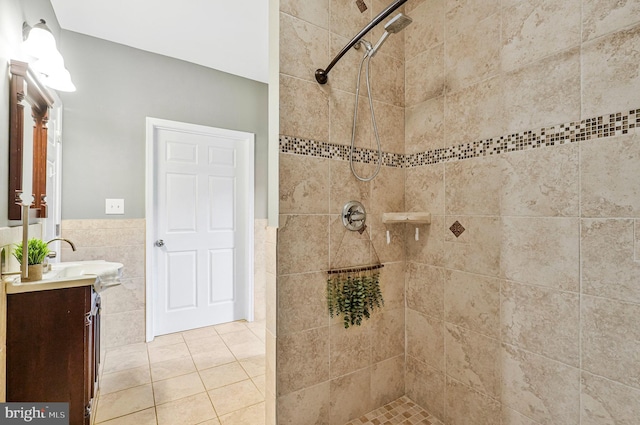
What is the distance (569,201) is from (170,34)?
303 centimetres

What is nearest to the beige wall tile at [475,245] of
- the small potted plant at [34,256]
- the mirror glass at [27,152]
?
the small potted plant at [34,256]

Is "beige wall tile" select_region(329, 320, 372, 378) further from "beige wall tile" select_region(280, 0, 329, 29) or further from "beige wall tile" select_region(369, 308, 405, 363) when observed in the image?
"beige wall tile" select_region(280, 0, 329, 29)

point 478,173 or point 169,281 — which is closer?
point 478,173

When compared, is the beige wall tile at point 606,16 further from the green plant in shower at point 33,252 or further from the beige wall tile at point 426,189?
the green plant in shower at point 33,252

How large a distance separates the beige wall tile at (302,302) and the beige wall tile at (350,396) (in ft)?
1.14

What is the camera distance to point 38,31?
1.58m

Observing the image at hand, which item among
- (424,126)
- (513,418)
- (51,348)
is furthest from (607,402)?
(51,348)

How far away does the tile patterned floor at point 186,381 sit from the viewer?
1.71m

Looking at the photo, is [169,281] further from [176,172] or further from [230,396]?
[230,396]

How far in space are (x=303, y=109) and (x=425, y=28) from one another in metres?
0.89

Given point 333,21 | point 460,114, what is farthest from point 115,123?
point 460,114

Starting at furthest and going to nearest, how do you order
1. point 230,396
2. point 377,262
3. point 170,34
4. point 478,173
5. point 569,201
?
point 170,34 < point 230,396 < point 377,262 < point 478,173 < point 569,201

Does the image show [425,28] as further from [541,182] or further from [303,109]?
[541,182]

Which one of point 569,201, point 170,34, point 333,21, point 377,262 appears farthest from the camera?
point 170,34
